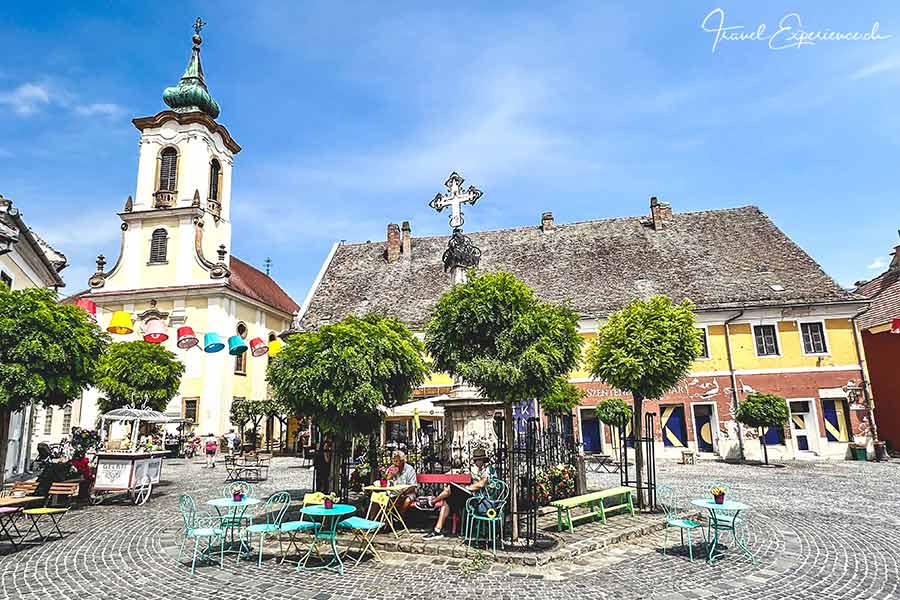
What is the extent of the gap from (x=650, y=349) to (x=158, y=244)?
3081cm

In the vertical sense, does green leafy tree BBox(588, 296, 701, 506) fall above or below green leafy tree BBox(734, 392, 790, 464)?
above

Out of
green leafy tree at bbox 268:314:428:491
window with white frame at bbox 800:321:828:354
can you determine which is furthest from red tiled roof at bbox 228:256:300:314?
window with white frame at bbox 800:321:828:354

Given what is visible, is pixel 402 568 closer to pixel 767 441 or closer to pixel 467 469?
pixel 467 469

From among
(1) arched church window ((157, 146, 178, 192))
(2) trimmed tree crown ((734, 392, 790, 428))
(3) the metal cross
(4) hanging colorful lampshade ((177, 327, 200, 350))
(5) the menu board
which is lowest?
(5) the menu board

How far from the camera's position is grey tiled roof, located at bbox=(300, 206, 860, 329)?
83.7 ft

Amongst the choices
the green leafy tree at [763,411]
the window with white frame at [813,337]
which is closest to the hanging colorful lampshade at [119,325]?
the green leafy tree at [763,411]

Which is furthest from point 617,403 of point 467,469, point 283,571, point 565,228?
point 283,571

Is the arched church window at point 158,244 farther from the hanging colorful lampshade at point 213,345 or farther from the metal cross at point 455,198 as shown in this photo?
the metal cross at point 455,198

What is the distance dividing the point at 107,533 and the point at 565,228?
2672 centimetres

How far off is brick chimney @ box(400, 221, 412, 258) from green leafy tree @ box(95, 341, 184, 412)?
46.3ft

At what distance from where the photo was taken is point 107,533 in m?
10.2

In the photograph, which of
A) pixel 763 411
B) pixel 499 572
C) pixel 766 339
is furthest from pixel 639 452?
pixel 766 339

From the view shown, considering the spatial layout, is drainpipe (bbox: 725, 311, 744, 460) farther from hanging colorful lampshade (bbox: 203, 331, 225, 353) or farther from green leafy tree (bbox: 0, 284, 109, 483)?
green leafy tree (bbox: 0, 284, 109, 483)

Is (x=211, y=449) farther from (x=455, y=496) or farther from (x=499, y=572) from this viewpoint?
(x=499, y=572)
